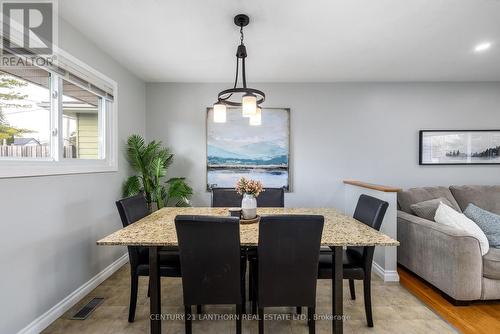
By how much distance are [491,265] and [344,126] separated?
7.45 ft

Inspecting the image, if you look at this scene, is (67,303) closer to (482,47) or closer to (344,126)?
(344,126)

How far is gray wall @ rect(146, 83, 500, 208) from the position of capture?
145 inches

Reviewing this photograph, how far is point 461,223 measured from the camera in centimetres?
231

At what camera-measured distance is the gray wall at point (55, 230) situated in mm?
1632

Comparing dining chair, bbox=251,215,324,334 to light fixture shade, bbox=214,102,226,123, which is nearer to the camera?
dining chair, bbox=251,215,324,334

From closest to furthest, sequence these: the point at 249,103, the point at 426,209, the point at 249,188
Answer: the point at 249,103 < the point at 249,188 < the point at 426,209

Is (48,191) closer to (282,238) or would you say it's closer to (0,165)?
(0,165)

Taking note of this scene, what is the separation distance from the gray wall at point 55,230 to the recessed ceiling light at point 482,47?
3998 mm

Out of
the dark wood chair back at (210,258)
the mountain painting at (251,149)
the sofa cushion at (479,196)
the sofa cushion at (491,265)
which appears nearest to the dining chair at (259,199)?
the mountain painting at (251,149)

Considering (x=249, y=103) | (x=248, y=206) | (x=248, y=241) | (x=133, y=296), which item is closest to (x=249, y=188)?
(x=248, y=206)

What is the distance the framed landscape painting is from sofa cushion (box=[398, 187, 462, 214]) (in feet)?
2.12

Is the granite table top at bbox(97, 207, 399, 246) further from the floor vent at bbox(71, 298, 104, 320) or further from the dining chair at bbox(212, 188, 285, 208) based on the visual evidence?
the floor vent at bbox(71, 298, 104, 320)

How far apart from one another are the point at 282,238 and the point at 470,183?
3.85 m

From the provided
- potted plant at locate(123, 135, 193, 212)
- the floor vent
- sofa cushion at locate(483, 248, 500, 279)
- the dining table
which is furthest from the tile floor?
potted plant at locate(123, 135, 193, 212)
